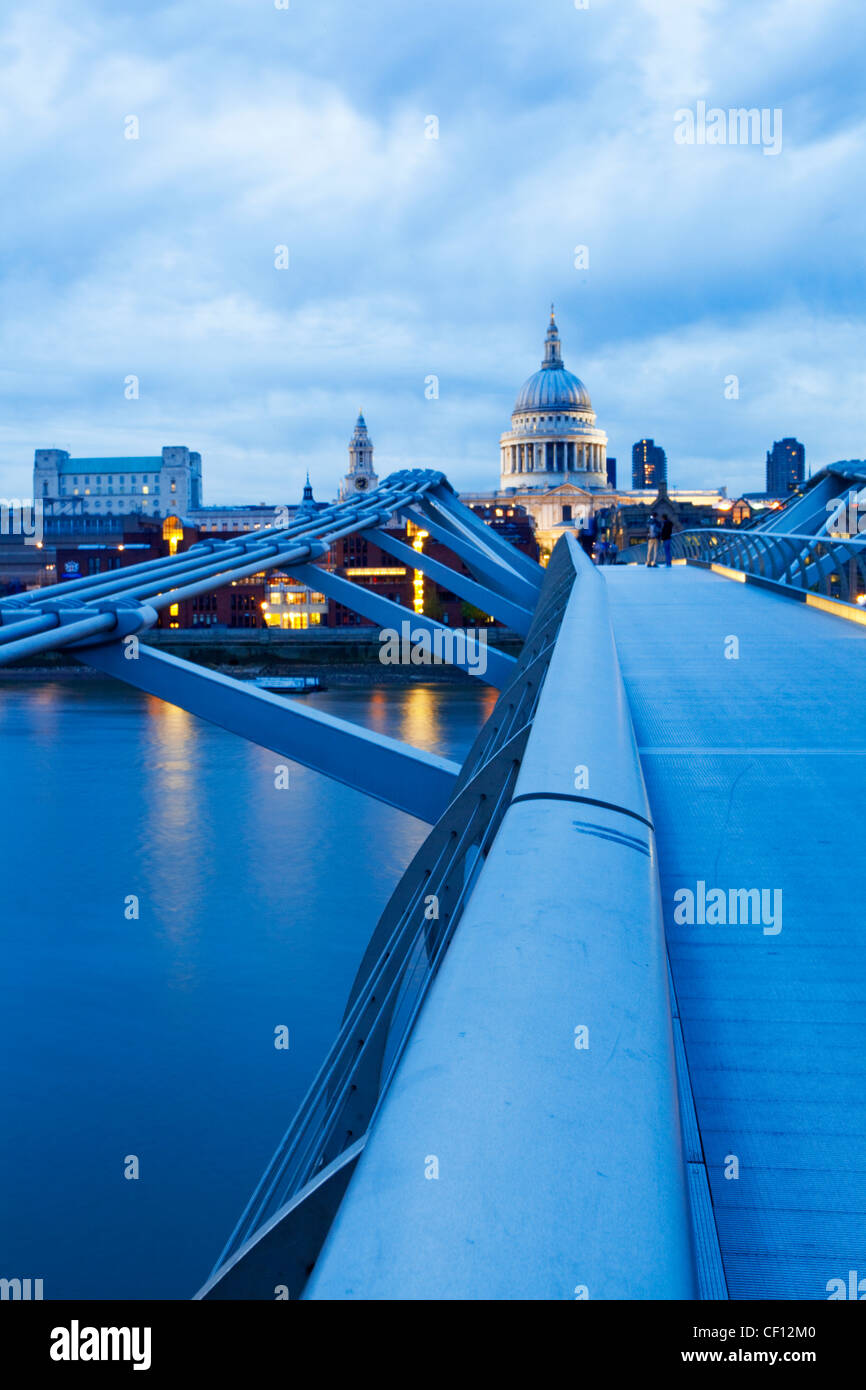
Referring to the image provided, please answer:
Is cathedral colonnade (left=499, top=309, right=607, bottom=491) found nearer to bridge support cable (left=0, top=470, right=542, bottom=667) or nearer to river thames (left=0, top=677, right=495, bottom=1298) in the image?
river thames (left=0, top=677, right=495, bottom=1298)

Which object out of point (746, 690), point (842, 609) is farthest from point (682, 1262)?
point (842, 609)

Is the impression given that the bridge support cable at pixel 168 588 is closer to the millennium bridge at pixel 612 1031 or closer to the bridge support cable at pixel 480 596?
the bridge support cable at pixel 480 596

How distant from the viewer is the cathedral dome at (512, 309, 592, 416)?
72.9 m

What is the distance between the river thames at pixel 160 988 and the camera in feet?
20.1

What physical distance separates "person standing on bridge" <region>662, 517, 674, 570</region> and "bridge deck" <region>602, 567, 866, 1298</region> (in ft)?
28.7

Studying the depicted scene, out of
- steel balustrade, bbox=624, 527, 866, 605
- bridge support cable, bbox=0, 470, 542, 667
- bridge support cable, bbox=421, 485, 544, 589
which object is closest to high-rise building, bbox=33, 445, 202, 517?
bridge support cable, bbox=421, 485, 544, 589

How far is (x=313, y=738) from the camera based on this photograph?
3.71m

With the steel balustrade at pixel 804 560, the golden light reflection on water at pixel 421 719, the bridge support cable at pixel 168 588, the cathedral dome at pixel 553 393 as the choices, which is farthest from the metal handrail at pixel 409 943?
the cathedral dome at pixel 553 393

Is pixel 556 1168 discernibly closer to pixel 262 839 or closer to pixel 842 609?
pixel 842 609

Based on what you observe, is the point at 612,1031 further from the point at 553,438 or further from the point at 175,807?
the point at 553,438

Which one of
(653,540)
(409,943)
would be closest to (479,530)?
(653,540)

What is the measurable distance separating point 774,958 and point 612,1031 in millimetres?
846
